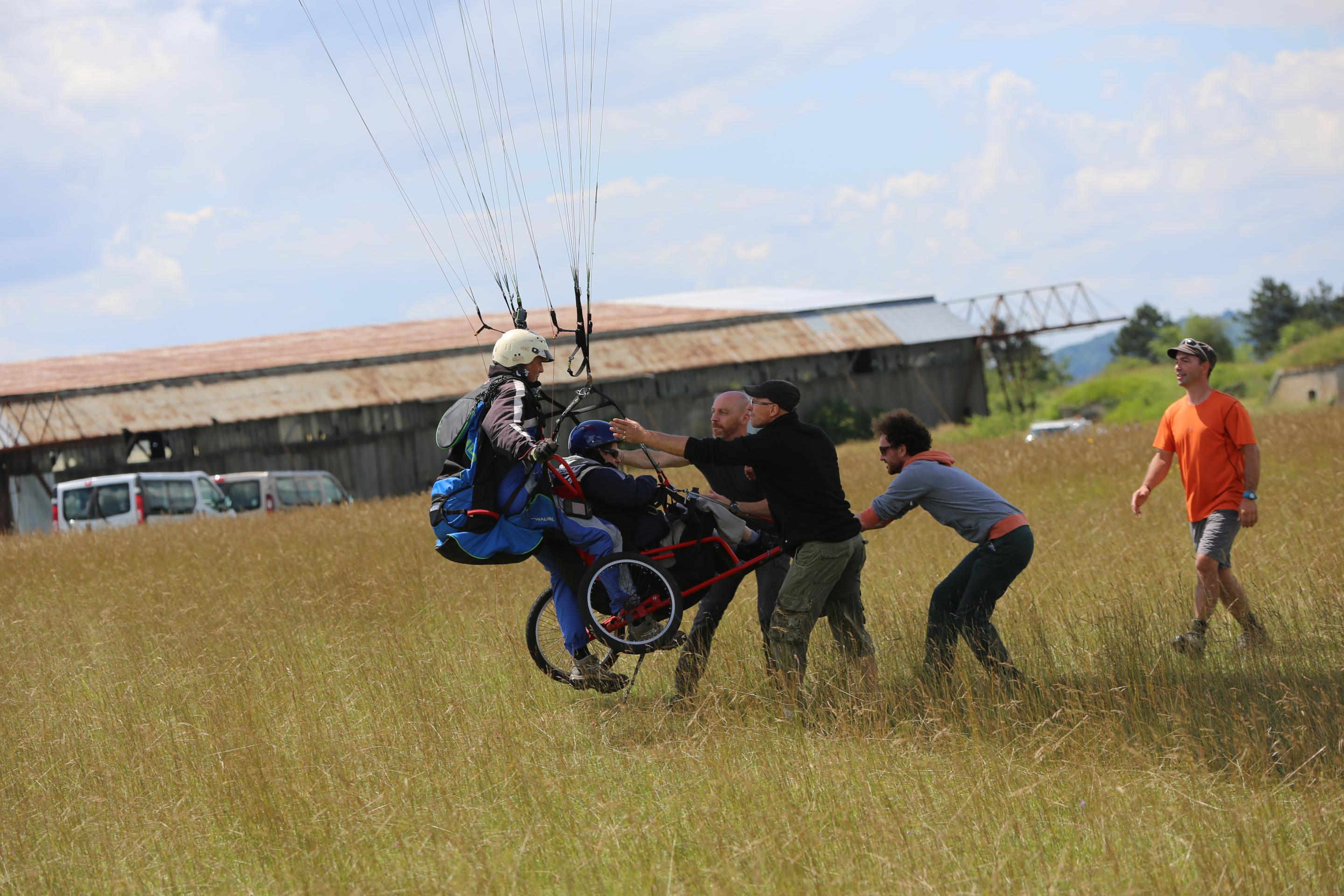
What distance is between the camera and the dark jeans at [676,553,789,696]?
6.60 meters

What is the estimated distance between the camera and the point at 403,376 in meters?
34.7

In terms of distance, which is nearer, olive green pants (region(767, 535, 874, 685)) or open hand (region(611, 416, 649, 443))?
open hand (region(611, 416, 649, 443))

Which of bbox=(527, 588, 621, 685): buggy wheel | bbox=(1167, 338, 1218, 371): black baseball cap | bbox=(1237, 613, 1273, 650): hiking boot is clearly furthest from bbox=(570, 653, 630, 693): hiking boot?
bbox=(1167, 338, 1218, 371): black baseball cap

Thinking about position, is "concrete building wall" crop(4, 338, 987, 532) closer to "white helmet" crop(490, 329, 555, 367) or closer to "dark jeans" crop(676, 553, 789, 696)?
"white helmet" crop(490, 329, 555, 367)

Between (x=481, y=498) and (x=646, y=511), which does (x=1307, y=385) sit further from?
(x=481, y=498)

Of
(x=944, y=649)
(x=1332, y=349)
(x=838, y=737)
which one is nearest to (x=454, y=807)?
(x=838, y=737)

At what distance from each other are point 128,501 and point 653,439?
1703 centimetres

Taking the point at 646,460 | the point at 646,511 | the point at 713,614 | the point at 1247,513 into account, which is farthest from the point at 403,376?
the point at 1247,513

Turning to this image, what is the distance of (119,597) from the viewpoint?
420 inches

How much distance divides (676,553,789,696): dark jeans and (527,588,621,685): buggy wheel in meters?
0.42

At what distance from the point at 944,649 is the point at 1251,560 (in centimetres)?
394

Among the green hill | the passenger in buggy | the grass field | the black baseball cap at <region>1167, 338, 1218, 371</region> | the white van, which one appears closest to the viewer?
the grass field

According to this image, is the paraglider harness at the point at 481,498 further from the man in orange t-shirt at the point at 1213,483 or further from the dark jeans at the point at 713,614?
the man in orange t-shirt at the point at 1213,483

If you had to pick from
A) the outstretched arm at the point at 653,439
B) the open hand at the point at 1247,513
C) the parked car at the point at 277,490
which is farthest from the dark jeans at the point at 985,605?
the parked car at the point at 277,490
